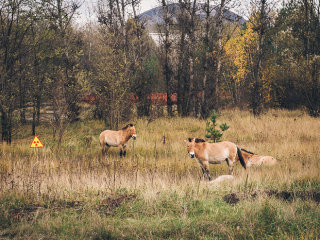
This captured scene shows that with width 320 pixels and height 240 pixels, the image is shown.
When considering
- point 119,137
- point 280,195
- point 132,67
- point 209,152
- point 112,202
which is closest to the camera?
point 112,202

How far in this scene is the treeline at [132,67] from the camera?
13.4 metres

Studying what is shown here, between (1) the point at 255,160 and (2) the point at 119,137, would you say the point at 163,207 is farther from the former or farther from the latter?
(2) the point at 119,137

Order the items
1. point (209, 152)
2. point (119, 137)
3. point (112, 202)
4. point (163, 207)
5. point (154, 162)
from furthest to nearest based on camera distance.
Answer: point (119, 137), point (154, 162), point (209, 152), point (112, 202), point (163, 207)

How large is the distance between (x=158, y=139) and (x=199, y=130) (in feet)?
8.96

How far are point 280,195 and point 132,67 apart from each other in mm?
15680

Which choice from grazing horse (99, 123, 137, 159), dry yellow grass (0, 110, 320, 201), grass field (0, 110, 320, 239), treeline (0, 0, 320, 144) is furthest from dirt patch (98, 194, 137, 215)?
treeline (0, 0, 320, 144)

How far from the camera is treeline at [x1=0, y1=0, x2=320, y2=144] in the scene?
13.4m

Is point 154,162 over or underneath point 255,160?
underneath

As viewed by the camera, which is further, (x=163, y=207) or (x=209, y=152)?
(x=209, y=152)

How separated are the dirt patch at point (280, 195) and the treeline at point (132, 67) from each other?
8.25 metres

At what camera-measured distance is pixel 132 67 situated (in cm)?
1981

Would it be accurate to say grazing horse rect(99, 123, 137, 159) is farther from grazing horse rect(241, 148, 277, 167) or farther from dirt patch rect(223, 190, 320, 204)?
dirt patch rect(223, 190, 320, 204)

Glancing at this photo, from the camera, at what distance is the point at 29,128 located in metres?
21.3

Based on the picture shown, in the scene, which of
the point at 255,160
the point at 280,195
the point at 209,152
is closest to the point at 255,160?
the point at 255,160
